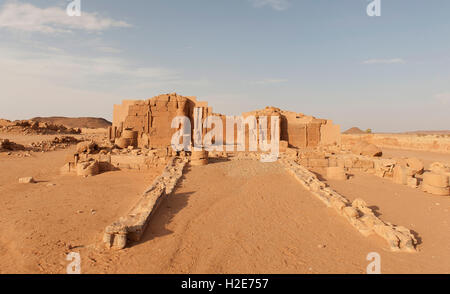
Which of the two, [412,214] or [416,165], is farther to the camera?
[416,165]

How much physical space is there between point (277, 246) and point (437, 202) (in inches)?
238

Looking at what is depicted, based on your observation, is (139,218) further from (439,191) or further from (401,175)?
(401,175)

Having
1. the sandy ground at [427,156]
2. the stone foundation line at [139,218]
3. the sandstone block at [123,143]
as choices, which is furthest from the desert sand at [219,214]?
the sandy ground at [427,156]

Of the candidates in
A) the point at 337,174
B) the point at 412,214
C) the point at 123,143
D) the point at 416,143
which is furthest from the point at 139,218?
the point at 416,143

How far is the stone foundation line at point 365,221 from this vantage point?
4438 mm

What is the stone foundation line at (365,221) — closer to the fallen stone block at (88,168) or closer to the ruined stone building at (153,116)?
the fallen stone block at (88,168)

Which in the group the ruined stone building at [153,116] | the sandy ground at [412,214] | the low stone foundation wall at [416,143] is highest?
the ruined stone building at [153,116]

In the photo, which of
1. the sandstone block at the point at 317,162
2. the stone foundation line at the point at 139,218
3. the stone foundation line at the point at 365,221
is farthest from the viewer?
the sandstone block at the point at 317,162

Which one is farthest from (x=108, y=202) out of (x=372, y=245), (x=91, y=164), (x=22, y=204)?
(x=372, y=245)

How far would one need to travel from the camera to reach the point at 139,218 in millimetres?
4855

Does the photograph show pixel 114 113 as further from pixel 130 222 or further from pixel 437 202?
pixel 437 202

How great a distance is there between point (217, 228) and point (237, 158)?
708 centimetres

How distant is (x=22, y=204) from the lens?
A: 6.18 m

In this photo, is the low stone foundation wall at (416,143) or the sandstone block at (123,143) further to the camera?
the low stone foundation wall at (416,143)
